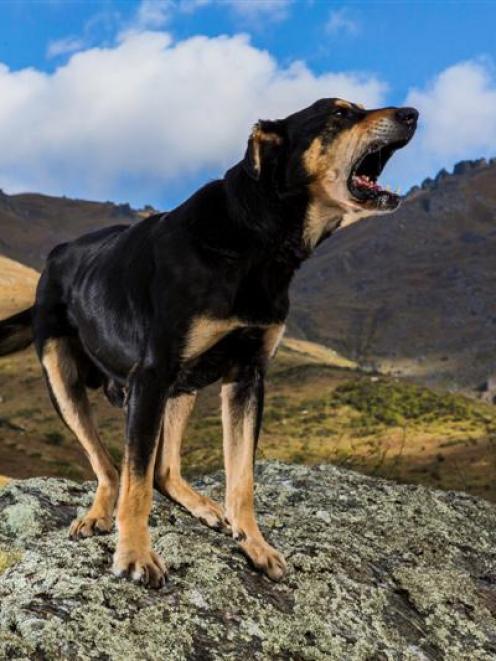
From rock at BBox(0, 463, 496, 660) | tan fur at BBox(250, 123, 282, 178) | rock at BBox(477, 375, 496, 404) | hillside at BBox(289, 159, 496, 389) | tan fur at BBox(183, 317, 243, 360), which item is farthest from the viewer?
hillside at BBox(289, 159, 496, 389)

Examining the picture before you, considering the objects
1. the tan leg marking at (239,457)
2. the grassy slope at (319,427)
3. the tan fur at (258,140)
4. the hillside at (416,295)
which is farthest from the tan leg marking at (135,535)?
the hillside at (416,295)

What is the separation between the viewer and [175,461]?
5.50 meters

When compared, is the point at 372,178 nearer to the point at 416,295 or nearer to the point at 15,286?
the point at 15,286

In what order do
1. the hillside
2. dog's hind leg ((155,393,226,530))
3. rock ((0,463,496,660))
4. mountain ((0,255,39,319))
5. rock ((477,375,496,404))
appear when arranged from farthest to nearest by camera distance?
the hillside < mountain ((0,255,39,319)) < rock ((477,375,496,404)) < dog's hind leg ((155,393,226,530)) < rock ((0,463,496,660))

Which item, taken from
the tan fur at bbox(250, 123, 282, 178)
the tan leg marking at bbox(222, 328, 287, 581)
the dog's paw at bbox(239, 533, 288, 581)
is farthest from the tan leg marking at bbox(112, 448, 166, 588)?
the tan fur at bbox(250, 123, 282, 178)

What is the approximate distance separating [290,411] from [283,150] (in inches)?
1888

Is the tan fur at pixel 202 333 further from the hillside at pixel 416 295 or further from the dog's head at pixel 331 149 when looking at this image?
the hillside at pixel 416 295

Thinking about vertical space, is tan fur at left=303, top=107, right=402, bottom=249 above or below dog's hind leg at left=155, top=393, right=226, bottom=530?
above

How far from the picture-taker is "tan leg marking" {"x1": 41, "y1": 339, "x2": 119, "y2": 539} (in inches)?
191

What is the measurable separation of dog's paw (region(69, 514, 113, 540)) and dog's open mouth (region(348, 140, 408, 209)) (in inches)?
91.5

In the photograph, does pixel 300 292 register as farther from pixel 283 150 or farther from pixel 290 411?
pixel 283 150

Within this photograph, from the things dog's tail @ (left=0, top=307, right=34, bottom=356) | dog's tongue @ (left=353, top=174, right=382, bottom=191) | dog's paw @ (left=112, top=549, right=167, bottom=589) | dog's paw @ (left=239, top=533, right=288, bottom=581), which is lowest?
dog's paw @ (left=239, top=533, right=288, bottom=581)

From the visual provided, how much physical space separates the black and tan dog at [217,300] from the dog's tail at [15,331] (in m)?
0.80

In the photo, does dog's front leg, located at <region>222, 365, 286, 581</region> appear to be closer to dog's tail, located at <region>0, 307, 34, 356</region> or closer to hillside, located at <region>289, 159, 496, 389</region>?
dog's tail, located at <region>0, 307, 34, 356</region>
